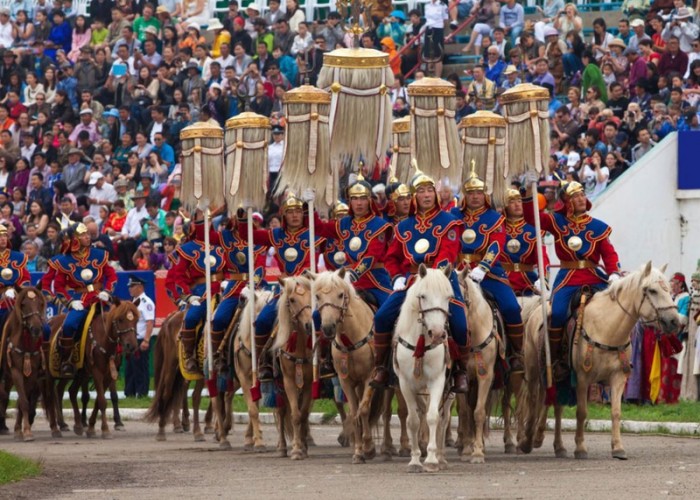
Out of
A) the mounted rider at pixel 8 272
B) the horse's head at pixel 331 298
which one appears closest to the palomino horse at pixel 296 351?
the horse's head at pixel 331 298

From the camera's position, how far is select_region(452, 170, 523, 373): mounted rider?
17.7 metres

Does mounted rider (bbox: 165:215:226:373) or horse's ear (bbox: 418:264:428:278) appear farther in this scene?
mounted rider (bbox: 165:215:226:373)

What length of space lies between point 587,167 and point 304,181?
8.82 metres

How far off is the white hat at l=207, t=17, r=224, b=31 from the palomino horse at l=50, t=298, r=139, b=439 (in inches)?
571

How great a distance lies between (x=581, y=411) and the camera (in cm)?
1720

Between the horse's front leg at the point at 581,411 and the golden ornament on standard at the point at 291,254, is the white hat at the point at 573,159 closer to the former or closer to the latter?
the golden ornament on standard at the point at 291,254

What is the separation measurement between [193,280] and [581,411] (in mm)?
5927

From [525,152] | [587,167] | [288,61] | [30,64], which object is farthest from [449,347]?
[30,64]

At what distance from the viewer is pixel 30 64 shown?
38031 mm

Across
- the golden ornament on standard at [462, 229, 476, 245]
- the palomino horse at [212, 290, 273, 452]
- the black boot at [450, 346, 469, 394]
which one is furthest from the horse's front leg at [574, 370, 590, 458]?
the palomino horse at [212, 290, 273, 452]

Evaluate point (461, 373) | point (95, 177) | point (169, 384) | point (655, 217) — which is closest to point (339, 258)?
point (461, 373)

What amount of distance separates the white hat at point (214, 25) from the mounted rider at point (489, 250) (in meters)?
18.7

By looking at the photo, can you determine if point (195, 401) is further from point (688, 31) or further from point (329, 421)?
point (688, 31)

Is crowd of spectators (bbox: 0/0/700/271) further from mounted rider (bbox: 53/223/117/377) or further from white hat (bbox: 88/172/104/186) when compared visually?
mounted rider (bbox: 53/223/117/377)
